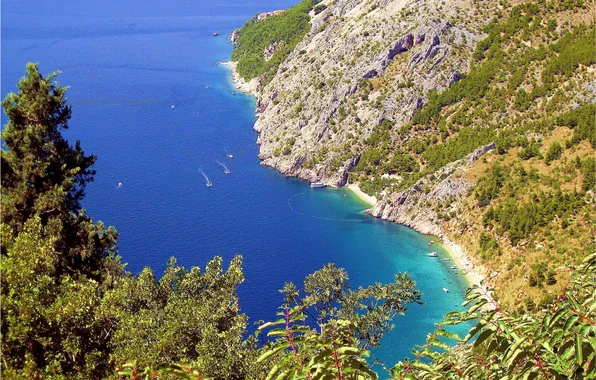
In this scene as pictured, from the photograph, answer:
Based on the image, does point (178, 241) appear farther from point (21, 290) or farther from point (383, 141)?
point (21, 290)

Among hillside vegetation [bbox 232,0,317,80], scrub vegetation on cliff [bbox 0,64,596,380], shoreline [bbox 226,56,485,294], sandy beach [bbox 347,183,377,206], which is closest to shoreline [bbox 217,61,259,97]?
hillside vegetation [bbox 232,0,317,80]

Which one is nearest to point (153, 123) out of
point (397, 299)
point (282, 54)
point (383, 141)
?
point (282, 54)

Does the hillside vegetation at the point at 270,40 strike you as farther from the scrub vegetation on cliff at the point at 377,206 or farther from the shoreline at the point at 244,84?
the shoreline at the point at 244,84

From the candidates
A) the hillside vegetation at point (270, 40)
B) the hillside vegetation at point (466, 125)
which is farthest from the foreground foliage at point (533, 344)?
the hillside vegetation at point (270, 40)

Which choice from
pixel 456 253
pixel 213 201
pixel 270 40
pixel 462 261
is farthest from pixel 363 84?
pixel 270 40

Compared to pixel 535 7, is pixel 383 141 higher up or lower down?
lower down

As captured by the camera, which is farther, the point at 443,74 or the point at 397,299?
the point at 443,74

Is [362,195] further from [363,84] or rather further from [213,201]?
[363,84]
